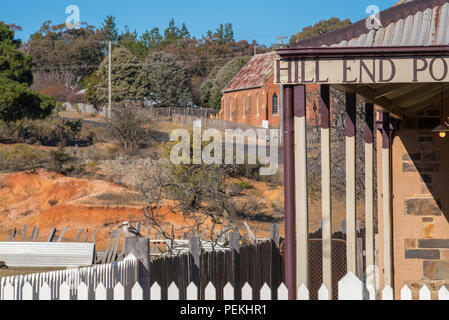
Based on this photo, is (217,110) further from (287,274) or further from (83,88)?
(287,274)

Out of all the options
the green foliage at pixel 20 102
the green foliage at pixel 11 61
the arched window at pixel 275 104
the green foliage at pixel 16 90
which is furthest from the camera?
the arched window at pixel 275 104

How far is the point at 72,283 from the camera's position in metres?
6.39

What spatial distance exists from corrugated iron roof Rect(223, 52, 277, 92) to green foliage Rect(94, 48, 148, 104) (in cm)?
790

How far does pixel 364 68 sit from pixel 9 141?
41.9 metres

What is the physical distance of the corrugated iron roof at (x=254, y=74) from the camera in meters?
58.8

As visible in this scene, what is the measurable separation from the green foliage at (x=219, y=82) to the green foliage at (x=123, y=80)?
7.38 metres

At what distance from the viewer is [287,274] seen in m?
6.28

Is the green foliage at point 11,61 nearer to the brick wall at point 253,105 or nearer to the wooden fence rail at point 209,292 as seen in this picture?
the brick wall at point 253,105

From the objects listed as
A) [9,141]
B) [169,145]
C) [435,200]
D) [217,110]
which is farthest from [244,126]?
[435,200]

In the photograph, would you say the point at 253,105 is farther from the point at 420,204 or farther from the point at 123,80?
the point at 420,204

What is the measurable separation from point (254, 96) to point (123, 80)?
13.0 m

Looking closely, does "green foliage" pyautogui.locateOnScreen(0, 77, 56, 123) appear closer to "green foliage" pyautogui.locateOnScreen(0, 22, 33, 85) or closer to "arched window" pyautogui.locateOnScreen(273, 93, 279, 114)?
"green foliage" pyautogui.locateOnScreen(0, 22, 33, 85)

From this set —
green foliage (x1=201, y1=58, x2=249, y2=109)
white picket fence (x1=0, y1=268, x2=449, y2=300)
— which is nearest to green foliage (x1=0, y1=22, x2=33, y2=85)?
green foliage (x1=201, y1=58, x2=249, y2=109)

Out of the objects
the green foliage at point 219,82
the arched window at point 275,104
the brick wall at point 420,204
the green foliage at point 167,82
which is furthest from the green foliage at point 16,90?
the brick wall at point 420,204
